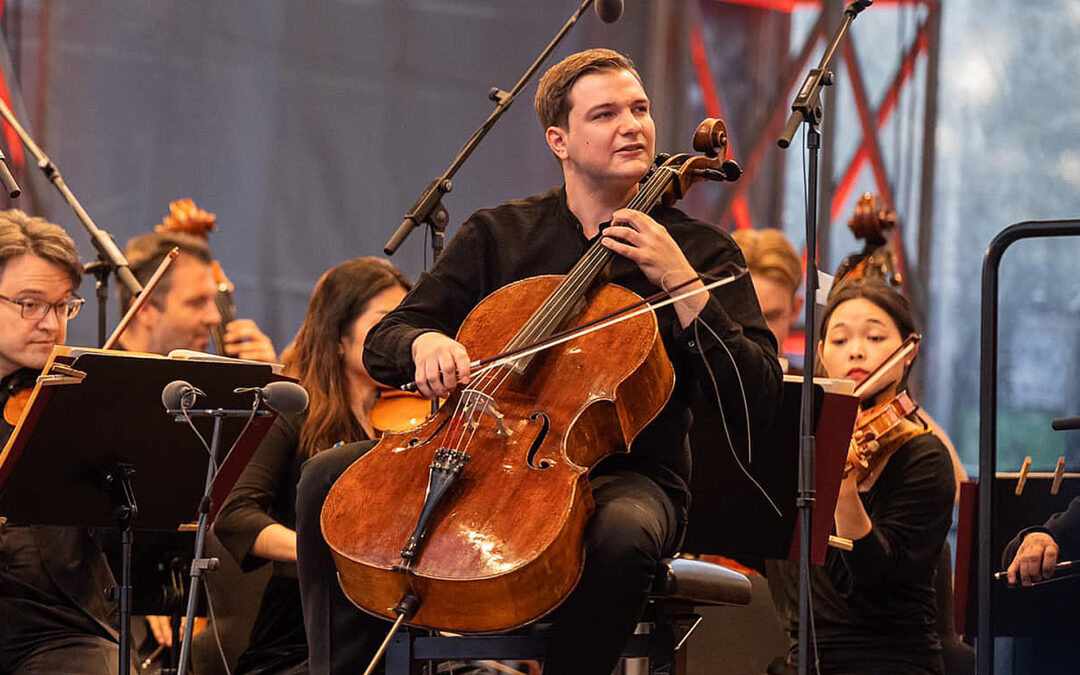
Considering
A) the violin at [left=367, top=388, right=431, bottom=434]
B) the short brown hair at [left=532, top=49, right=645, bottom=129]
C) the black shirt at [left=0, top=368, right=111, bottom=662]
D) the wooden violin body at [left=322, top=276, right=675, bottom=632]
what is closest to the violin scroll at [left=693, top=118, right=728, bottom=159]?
the short brown hair at [left=532, top=49, right=645, bottom=129]

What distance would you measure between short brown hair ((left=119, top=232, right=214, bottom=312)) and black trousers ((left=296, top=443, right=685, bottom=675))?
1577 millimetres

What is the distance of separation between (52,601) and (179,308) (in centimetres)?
129

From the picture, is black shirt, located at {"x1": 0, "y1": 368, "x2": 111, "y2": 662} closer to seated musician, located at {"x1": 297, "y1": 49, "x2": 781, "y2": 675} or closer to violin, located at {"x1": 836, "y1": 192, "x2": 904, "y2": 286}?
seated musician, located at {"x1": 297, "y1": 49, "x2": 781, "y2": 675}

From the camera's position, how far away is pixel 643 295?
2297 millimetres

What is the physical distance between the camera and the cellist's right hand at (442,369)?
2.05 metres

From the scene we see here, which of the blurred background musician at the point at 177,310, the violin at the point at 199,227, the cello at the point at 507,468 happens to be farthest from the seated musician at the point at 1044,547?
the violin at the point at 199,227

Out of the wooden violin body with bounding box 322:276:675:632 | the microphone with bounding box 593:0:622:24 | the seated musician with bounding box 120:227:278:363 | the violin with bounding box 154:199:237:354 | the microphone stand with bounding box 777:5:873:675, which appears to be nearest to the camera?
the wooden violin body with bounding box 322:276:675:632

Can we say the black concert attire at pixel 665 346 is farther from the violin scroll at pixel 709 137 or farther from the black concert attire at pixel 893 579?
the black concert attire at pixel 893 579

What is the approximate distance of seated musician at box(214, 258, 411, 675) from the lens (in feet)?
9.27

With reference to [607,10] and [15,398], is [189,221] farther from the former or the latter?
[607,10]

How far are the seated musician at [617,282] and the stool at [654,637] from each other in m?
0.05

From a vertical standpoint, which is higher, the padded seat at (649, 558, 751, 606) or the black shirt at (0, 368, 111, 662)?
the padded seat at (649, 558, 751, 606)

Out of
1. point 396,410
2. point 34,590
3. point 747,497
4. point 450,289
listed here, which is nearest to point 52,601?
point 34,590

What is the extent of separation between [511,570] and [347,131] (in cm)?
350
